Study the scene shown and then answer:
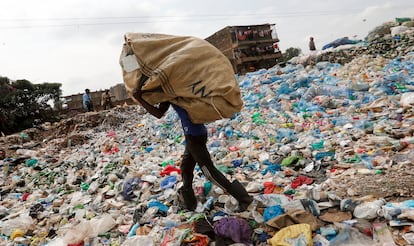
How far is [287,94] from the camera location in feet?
20.6

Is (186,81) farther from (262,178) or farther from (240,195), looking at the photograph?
(262,178)

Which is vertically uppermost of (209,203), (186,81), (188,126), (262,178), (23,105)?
(23,105)

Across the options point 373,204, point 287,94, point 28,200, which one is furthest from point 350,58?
point 28,200

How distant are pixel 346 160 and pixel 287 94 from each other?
3341 millimetres

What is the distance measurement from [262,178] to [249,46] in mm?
11646

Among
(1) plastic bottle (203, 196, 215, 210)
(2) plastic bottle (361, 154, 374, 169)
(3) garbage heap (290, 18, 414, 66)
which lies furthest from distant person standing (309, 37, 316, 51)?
(1) plastic bottle (203, 196, 215, 210)

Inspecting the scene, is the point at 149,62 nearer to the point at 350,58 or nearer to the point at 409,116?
the point at 409,116

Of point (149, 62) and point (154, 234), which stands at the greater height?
point (149, 62)

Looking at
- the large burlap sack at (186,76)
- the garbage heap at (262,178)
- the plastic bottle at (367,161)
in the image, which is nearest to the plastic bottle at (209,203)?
the garbage heap at (262,178)

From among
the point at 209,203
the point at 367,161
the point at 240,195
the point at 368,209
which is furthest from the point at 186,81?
the point at 367,161

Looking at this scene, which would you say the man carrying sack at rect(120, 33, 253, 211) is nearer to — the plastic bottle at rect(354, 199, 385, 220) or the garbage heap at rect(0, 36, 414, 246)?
the garbage heap at rect(0, 36, 414, 246)

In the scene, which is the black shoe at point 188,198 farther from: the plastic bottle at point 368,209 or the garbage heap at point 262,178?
the plastic bottle at point 368,209

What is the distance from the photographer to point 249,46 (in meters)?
13.9

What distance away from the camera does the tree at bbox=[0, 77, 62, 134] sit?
12.3 meters
